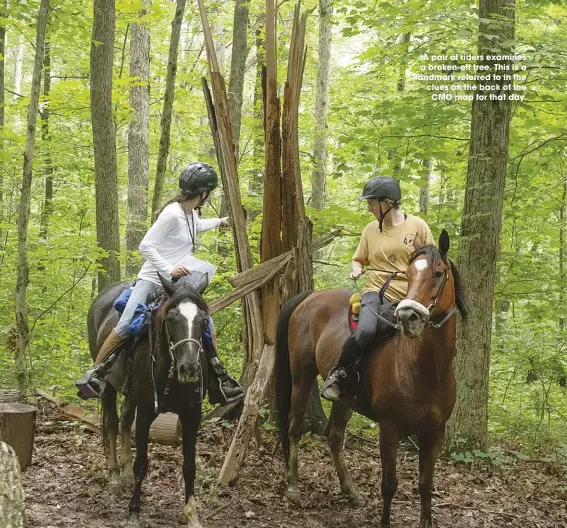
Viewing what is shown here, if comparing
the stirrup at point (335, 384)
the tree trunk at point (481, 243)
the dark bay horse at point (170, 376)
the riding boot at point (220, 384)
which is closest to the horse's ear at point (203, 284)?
the dark bay horse at point (170, 376)

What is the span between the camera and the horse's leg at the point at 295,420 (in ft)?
20.3

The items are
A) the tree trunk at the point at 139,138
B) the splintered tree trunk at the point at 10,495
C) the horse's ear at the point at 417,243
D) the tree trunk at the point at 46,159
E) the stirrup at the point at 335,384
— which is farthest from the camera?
the tree trunk at the point at 139,138

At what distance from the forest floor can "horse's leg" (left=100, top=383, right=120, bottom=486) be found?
0.63 feet

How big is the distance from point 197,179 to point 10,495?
9.85 feet

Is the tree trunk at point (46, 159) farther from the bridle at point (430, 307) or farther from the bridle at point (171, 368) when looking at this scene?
the bridle at point (430, 307)

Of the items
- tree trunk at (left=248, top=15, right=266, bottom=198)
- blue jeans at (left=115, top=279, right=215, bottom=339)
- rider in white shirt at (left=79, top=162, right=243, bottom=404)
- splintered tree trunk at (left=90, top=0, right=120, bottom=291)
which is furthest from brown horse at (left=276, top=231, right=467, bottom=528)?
tree trunk at (left=248, top=15, right=266, bottom=198)

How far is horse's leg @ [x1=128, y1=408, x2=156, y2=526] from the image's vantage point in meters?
5.07

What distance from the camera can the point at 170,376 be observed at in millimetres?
4887

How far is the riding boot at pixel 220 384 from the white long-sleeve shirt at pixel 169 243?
28.6 inches

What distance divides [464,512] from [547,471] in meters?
1.81

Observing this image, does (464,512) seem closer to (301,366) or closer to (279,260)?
(301,366)

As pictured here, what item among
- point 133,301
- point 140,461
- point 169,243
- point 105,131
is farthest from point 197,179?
point 105,131

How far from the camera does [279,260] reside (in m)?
7.55

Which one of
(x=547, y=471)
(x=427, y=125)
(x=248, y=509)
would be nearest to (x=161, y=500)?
(x=248, y=509)
